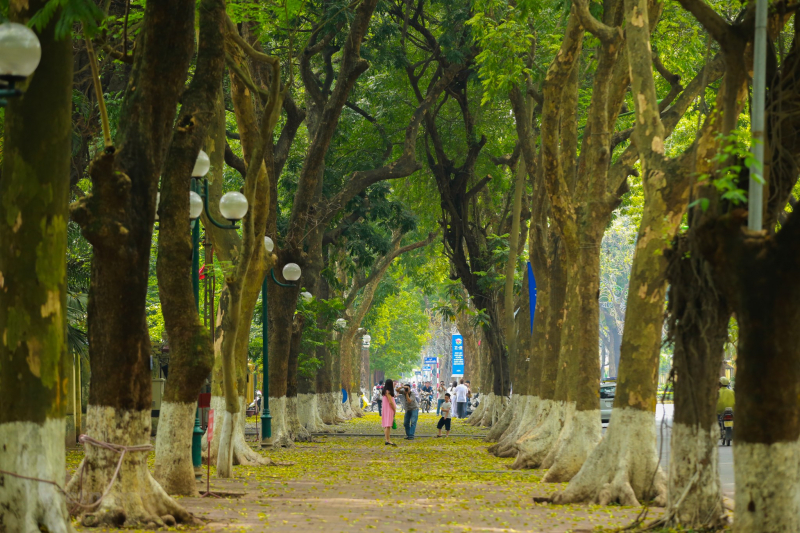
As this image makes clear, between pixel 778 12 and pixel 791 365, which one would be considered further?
pixel 778 12

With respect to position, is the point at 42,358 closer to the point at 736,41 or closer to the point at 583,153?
the point at 736,41

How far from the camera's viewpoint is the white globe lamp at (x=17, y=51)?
6.72 m

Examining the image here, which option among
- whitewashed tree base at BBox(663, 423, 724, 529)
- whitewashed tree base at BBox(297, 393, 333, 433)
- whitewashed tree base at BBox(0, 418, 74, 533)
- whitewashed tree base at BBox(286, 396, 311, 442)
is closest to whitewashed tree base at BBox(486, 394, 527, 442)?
whitewashed tree base at BBox(286, 396, 311, 442)

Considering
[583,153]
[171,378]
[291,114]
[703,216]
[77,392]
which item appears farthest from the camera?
[77,392]

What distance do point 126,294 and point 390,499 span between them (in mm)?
5308

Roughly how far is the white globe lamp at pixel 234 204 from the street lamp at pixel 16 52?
642 cm

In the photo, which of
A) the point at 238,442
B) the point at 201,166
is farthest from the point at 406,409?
the point at 201,166

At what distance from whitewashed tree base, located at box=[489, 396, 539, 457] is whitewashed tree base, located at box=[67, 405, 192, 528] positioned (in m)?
11.4

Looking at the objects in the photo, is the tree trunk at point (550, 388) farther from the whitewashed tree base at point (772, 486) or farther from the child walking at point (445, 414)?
the child walking at point (445, 414)

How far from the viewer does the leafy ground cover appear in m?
10.1

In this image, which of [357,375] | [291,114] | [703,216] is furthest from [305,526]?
[357,375]

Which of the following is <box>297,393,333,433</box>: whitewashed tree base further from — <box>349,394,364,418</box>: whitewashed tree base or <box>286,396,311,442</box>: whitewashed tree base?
<box>349,394,364,418</box>: whitewashed tree base

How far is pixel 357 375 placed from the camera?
5431cm

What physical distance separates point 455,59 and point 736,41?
1601 cm
